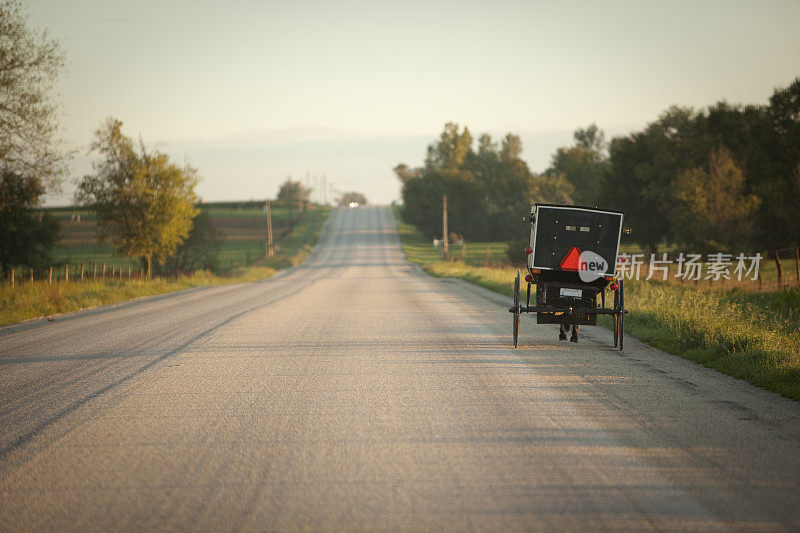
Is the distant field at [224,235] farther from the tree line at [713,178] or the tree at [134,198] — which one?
the tree line at [713,178]

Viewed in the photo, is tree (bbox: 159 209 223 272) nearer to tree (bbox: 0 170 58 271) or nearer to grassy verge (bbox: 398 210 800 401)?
tree (bbox: 0 170 58 271)

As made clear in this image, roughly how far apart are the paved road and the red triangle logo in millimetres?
1393

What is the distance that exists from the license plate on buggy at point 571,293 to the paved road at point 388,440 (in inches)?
36.1

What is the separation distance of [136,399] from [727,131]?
53057 mm

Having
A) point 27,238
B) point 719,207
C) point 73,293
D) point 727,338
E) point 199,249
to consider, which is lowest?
point 73,293

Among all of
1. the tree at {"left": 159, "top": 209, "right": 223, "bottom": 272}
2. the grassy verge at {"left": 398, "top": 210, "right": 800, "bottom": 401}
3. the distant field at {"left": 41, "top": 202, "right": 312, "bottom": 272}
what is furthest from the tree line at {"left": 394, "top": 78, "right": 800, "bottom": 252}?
the distant field at {"left": 41, "top": 202, "right": 312, "bottom": 272}

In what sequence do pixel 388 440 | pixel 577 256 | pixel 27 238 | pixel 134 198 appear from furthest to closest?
1. pixel 27 238
2. pixel 134 198
3. pixel 577 256
4. pixel 388 440

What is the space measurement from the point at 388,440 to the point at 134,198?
118 ft

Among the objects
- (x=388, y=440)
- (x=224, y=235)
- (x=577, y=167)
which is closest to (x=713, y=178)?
(x=224, y=235)

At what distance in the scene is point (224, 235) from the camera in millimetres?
53625

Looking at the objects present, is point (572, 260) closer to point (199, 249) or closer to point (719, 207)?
point (719, 207)

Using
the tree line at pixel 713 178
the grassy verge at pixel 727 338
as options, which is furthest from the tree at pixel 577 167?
the grassy verge at pixel 727 338

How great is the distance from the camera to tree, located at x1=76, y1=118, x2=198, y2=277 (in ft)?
124

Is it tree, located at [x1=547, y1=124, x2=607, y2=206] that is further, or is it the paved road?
tree, located at [x1=547, y1=124, x2=607, y2=206]
